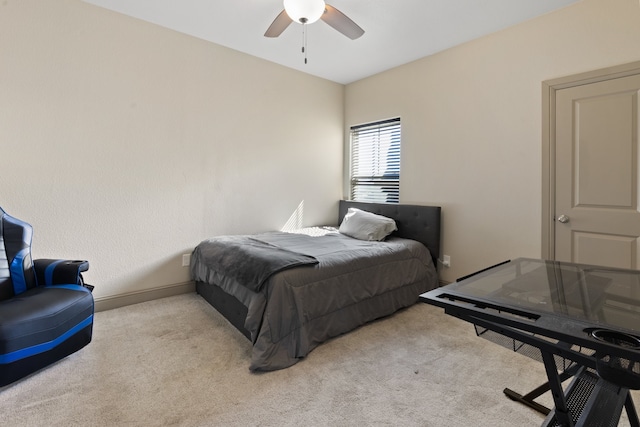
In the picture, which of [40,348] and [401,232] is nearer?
[40,348]

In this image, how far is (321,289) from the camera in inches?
90.7

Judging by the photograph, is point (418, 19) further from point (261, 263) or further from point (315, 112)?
point (261, 263)

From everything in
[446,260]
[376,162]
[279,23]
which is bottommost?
[446,260]

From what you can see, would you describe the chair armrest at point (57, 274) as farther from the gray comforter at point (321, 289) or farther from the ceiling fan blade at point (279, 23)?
the ceiling fan blade at point (279, 23)

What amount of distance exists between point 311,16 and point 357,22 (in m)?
0.88

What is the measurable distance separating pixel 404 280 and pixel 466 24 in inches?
93.6

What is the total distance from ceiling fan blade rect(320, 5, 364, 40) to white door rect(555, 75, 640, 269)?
1.77m

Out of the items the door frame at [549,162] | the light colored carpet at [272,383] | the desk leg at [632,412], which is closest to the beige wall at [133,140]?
the light colored carpet at [272,383]

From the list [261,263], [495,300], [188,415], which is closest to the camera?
[495,300]

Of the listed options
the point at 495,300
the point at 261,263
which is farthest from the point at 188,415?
the point at 495,300

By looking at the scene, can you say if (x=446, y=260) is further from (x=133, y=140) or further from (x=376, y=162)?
(x=133, y=140)

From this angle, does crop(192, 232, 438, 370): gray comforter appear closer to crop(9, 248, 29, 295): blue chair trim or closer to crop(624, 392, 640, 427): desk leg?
crop(9, 248, 29, 295): blue chair trim

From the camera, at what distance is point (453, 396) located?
5.77 feet

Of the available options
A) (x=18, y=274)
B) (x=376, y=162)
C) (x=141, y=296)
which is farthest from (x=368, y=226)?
(x=18, y=274)
